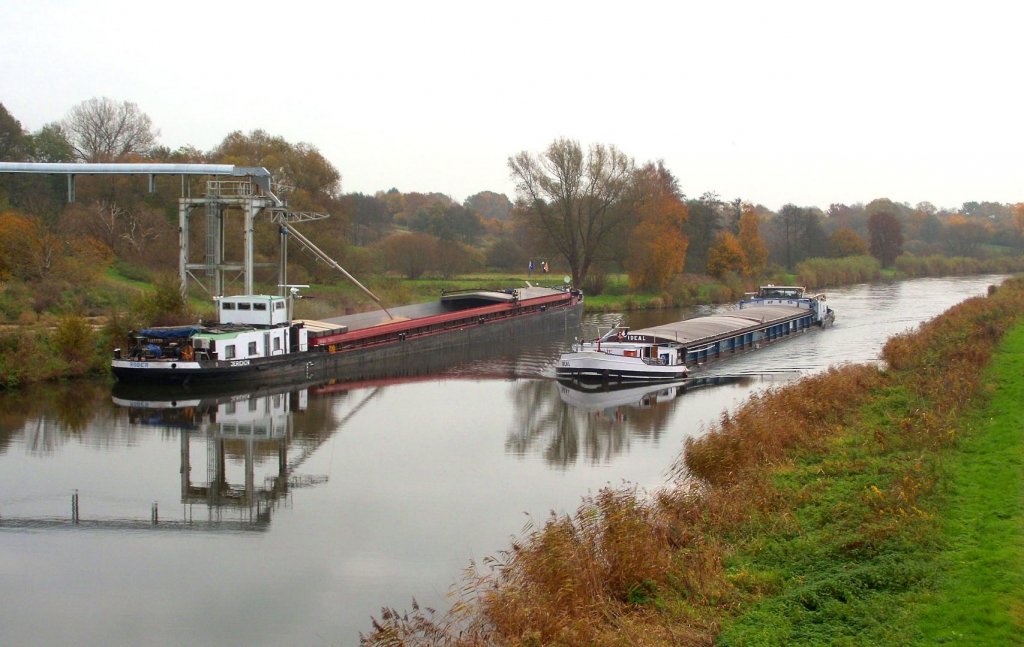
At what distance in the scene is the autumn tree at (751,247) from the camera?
234 ft

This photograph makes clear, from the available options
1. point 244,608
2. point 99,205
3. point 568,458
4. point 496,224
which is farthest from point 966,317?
point 496,224

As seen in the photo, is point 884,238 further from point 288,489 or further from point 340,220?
point 288,489

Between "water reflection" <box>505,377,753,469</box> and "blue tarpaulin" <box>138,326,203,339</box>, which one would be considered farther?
"blue tarpaulin" <box>138,326,203,339</box>

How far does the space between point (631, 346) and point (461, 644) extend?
20.5m

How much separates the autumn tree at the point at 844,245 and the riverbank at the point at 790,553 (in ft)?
240

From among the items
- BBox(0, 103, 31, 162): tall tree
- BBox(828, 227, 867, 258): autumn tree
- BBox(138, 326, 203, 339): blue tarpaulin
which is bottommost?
BBox(138, 326, 203, 339): blue tarpaulin

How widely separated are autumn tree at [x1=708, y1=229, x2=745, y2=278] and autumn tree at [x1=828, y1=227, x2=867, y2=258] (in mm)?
21447

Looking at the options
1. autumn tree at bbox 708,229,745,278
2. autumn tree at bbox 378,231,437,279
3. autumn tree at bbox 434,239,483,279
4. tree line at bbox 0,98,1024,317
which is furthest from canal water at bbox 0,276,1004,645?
autumn tree at bbox 708,229,745,278

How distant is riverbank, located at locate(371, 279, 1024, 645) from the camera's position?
9320mm

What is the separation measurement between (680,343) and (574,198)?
2920cm

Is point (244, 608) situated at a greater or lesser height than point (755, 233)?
lesser

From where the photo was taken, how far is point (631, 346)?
29781 mm

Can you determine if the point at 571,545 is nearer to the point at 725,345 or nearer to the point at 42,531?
the point at 42,531

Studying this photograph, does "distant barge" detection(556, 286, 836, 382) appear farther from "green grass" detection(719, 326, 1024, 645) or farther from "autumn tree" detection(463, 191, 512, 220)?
"autumn tree" detection(463, 191, 512, 220)
